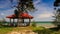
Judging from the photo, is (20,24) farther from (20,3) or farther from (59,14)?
(59,14)

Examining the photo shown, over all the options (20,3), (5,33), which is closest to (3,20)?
(20,3)

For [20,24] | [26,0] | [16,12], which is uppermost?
[26,0]

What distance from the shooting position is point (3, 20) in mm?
23766

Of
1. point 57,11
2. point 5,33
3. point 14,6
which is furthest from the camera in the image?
point 14,6

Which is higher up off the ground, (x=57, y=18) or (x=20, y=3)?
(x=20, y=3)

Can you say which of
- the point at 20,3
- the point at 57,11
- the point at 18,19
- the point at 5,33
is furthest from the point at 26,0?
the point at 5,33

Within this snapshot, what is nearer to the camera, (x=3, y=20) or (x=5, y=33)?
(x=5, y=33)

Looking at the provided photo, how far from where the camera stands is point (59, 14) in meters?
20.8

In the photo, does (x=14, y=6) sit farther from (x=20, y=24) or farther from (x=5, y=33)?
(x=5, y=33)

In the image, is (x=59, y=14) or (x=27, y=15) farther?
(x=27, y=15)

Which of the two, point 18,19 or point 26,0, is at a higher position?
point 26,0

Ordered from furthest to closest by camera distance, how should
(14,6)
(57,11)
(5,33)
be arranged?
1. (14,6)
2. (57,11)
3. (5,33)

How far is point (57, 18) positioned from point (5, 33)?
7896 millimetres

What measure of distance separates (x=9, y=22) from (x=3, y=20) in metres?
0.85
